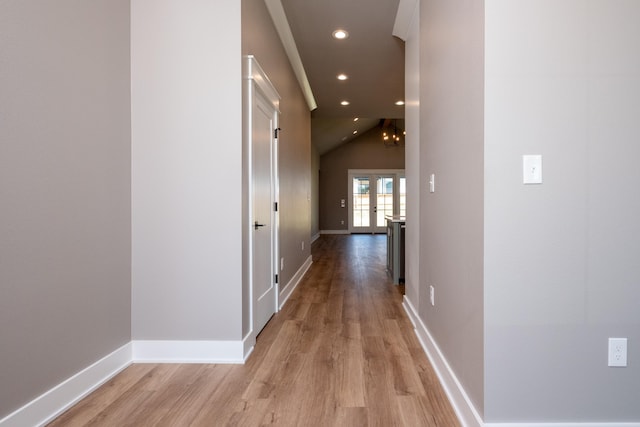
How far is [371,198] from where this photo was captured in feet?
43.5

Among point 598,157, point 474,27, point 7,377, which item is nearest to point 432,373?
point 598,157

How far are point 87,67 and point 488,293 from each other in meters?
2.37

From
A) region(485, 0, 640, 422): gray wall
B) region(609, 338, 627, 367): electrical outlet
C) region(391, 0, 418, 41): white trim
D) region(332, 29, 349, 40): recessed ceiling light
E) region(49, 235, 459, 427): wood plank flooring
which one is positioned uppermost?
region(332, 29, 349, 40): recessed ceiling light

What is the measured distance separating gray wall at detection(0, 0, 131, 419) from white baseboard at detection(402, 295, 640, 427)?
201 cm

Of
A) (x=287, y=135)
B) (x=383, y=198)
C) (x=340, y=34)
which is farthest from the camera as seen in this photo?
(x=383, y=198)

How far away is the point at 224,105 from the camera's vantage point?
2428 mm

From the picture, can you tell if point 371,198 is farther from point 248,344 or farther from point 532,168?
point 532,168

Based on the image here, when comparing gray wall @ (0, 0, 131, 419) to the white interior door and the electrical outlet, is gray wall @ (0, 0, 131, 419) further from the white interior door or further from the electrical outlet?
the electrical outlet

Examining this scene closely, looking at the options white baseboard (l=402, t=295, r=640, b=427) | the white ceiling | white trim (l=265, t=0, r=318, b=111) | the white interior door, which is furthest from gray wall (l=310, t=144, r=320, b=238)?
white baseboard (l=402, t=295, r=640, b=427)

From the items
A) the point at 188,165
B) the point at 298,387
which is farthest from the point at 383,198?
the point at 298,387

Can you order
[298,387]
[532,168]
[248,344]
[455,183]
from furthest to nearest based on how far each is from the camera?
1. [248,344]
2. [298,387]
3. [455,183]
4. [532,168]

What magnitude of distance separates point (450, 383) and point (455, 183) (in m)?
1.09

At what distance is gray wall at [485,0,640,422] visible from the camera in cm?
151

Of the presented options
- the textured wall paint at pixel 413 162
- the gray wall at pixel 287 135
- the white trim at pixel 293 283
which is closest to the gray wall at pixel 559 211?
the textured wall paint at pixel 413 162
